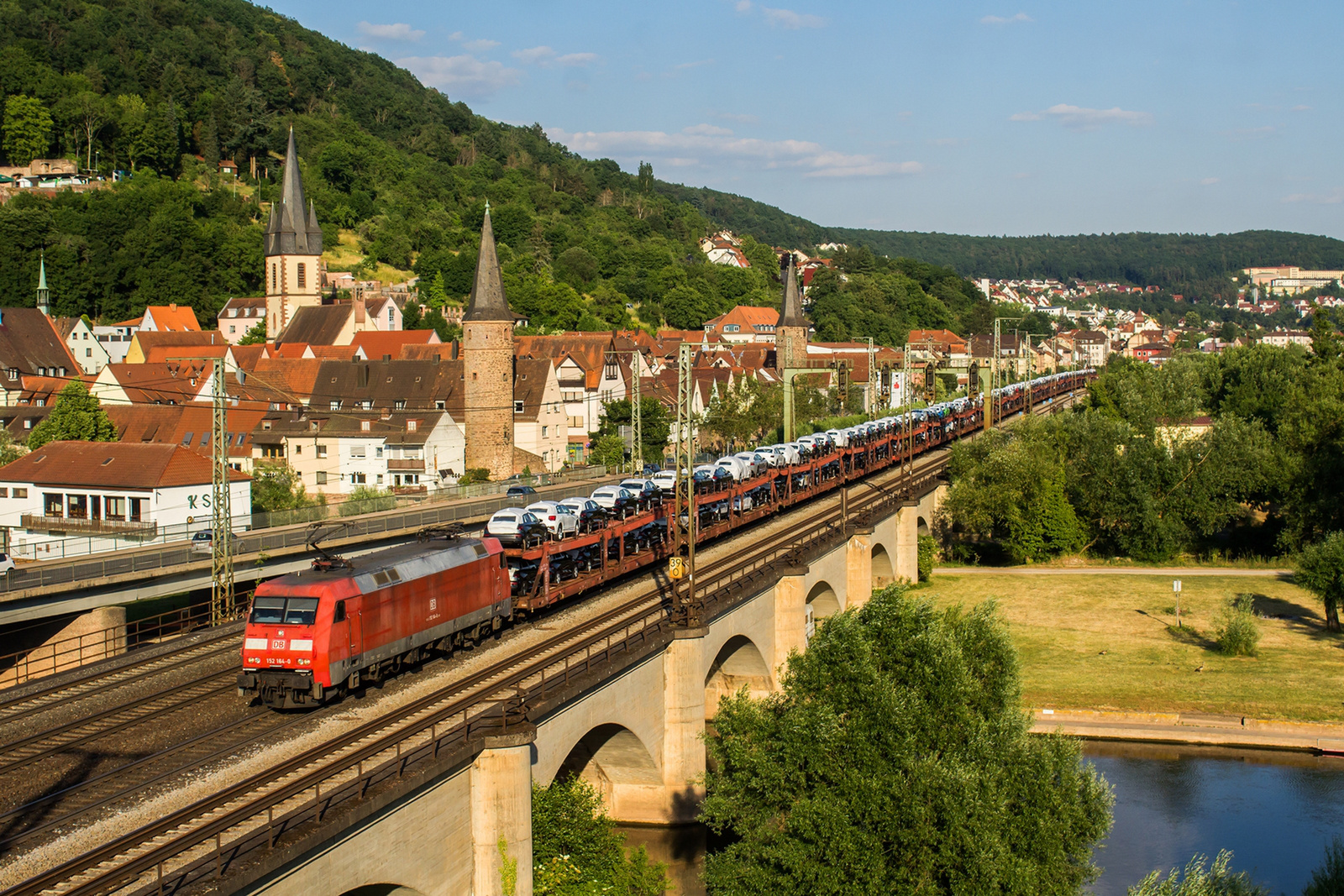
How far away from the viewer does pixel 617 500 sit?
150 ft

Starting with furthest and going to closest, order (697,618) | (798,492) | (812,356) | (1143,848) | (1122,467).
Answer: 1. (812,356)
2. (1122,467)
3. (798,492)
4. (1143,848)
5. (697,618)

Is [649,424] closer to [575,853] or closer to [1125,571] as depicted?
[1125,571]

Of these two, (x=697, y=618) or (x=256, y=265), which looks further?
(x=256, y=265)

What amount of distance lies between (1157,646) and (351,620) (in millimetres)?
42857

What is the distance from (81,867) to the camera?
1661 cm

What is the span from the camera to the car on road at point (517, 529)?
3556 cm

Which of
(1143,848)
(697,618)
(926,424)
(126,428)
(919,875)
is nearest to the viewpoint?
(919,875)

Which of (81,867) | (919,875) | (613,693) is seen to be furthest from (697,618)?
(81,867)

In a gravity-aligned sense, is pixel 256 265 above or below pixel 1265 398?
above

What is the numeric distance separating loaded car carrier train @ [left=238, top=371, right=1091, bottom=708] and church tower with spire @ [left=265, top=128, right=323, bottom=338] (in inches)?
3636

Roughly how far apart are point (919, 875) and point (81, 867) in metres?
15.4

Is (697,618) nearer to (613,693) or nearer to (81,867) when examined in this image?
(613,693)

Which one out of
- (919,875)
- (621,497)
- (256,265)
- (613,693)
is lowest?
(919,875)

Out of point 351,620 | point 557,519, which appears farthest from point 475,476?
point 351,620
